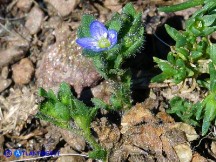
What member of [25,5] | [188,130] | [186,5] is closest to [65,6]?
[25,5]

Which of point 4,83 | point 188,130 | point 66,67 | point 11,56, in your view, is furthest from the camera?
point 11,56

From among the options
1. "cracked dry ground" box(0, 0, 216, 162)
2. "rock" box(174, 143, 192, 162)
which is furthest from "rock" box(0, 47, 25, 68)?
"rock" box(174, 143, 192, 162)

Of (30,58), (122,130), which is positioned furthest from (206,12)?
(30,58)

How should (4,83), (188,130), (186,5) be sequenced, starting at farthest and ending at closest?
1. (4,83)
2. (186,5)
3. (188,130)

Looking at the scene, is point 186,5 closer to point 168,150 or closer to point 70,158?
point 168,150

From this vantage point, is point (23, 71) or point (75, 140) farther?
point (23, 71)

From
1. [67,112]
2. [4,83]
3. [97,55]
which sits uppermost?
[97,55]

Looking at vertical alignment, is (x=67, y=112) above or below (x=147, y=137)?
above
